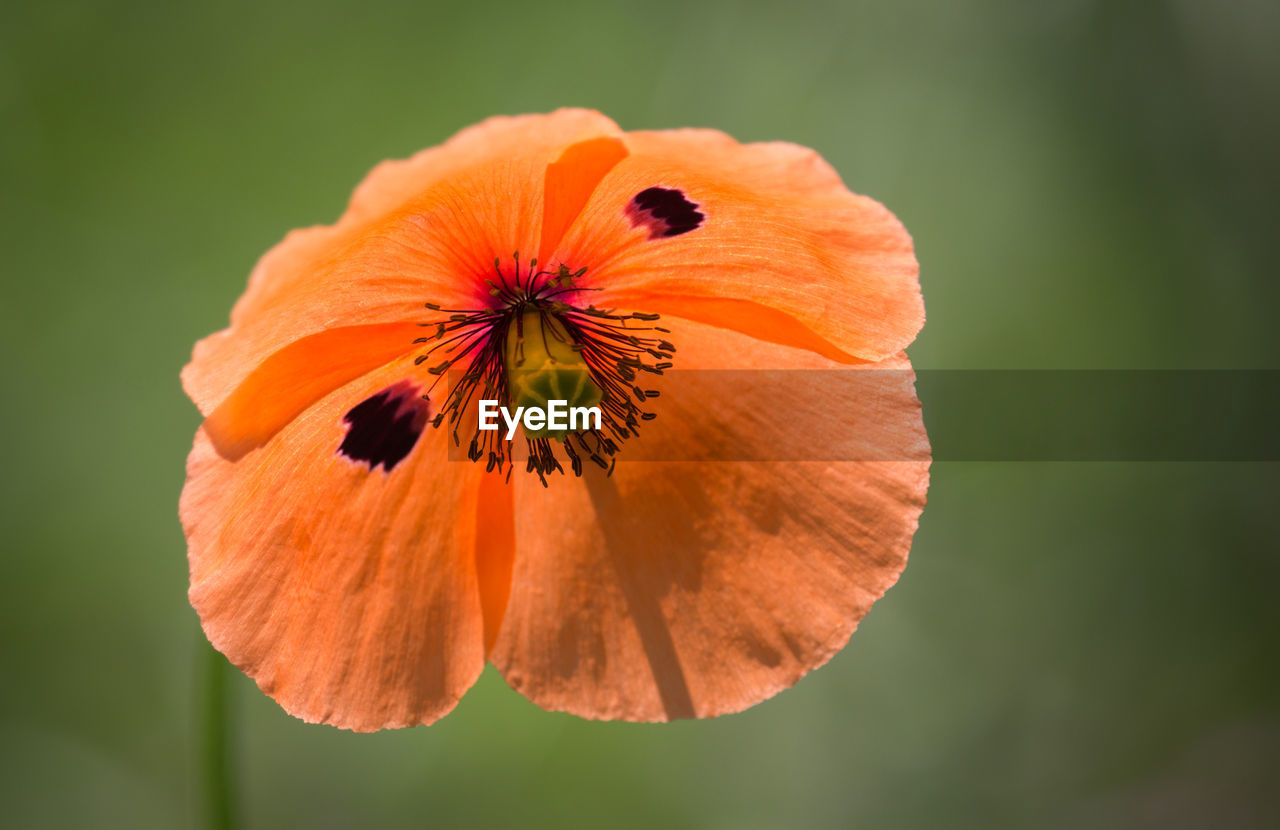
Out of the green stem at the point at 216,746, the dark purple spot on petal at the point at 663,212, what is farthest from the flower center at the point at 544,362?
the green stem at the point at 216,746

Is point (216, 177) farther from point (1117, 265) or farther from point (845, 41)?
point (1117, 265)

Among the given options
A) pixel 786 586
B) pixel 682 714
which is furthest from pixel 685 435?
pixel 682 714

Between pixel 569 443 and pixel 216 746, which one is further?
pixel 216 746

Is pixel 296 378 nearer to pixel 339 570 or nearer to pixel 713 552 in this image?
pixel 339 570

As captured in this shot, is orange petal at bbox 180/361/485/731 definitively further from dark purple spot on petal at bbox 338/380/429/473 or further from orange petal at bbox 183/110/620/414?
orange petal at bbox 183/110/620/414
